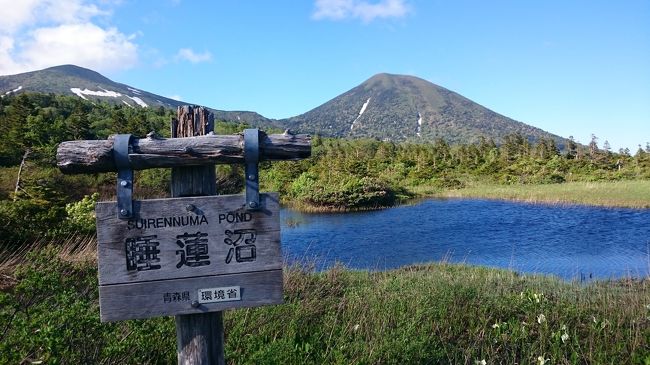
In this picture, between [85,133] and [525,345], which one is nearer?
[525,345]

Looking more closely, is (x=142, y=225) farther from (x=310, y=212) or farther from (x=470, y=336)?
(x=310, y=212)

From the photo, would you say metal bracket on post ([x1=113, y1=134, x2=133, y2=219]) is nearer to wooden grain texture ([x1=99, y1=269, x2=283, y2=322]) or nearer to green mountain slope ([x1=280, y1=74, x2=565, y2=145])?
wooden grain texture ([x1=99, y1=269, x2=283, y2=322])

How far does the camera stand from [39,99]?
39531 mm

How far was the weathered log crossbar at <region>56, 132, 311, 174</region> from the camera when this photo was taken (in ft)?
5.87

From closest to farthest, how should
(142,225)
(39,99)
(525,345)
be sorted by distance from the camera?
1. (142,225)
2. (525,345)
3. (39,99)

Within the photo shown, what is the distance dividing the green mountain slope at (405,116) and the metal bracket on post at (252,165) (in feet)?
433

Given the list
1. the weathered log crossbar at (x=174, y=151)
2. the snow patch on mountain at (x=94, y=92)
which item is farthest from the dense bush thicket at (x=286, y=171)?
the snow patch on mountain at (x=94, y=92)

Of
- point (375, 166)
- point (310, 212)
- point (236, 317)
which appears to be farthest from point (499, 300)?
point (375, 166)

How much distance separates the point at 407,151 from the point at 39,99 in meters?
33.8

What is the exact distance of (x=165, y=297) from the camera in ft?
5.90

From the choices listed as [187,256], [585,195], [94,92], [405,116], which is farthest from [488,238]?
[405,116]

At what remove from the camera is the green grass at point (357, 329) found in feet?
8.07

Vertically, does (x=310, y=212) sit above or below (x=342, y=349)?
below

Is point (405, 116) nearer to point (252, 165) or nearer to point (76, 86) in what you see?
point (76, 86)
